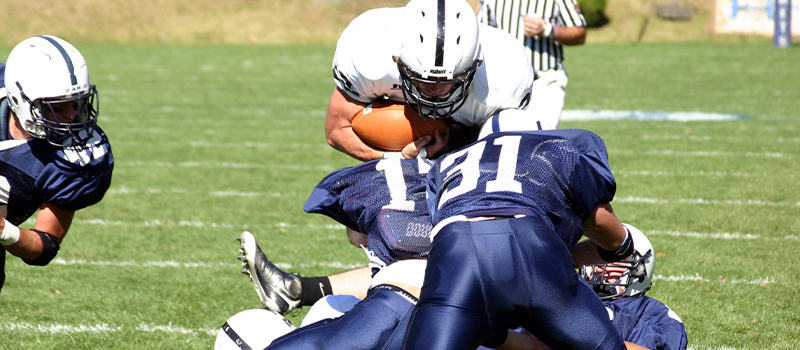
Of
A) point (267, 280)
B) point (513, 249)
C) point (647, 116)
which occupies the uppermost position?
point (513, 249)

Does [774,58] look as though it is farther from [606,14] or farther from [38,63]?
[38,63]

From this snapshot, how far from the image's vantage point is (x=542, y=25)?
5.60 metres

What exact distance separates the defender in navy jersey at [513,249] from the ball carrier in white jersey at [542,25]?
3205 mm

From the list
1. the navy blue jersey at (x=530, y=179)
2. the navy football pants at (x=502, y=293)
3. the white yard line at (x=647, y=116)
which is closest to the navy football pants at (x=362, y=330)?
the navy football pants at (x=502, y=293)

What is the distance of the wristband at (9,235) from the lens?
2.76 metres

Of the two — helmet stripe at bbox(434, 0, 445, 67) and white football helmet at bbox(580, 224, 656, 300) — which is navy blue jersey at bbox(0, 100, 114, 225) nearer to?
helmet stripe at bbox(434, 0, 445, 67)

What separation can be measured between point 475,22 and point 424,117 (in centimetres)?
40

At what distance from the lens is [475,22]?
2.86 metres

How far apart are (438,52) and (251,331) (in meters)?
1.20

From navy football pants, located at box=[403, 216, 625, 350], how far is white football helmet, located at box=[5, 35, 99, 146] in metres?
1.64

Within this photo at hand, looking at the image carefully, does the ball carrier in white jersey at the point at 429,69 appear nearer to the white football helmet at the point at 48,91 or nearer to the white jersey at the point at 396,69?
the white jersey at the point at 396,69

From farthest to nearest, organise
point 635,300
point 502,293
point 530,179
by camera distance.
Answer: point 635,300
point 530,179
point 502,293

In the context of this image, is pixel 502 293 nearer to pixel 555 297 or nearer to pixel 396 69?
pixel 555 297

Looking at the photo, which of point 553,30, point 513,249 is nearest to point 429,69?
point 513,249
